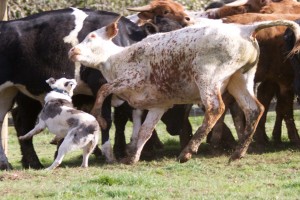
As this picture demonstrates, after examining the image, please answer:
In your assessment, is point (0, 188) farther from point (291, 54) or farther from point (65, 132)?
point (291, 54)

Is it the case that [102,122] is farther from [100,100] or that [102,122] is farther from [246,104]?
[246,104]

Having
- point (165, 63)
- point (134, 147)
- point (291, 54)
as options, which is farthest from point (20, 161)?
point (291, 54)

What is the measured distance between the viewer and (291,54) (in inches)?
563

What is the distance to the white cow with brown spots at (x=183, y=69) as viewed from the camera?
1352cm

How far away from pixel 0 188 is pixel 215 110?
10.2 ft

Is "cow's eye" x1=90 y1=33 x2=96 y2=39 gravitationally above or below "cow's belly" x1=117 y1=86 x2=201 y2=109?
above

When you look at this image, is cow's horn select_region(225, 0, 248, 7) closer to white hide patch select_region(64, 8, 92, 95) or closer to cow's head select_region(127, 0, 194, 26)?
cow's head select_region(127, 0, 194, 26)

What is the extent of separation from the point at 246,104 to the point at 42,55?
315 centimetres

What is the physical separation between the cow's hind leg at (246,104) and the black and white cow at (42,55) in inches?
79.4

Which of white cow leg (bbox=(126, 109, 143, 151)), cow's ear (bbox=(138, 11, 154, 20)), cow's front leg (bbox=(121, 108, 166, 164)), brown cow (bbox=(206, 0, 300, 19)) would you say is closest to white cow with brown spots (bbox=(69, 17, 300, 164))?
cow's front leg (bbox=(121, 108, 166, 164))

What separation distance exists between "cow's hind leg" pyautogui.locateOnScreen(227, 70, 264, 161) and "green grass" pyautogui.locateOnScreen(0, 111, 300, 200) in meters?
0.20

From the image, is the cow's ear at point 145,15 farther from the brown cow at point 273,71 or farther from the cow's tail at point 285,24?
the cow's tail at point 285,24

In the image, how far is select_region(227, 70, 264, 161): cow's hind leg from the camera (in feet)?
45.7

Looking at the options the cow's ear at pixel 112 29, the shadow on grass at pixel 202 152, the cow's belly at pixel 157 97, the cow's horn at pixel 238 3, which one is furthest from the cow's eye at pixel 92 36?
the cow's horn at pixel 238 3
